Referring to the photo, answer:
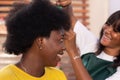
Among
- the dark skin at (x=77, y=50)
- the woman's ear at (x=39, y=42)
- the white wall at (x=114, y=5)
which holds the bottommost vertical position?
the dark skin at (x=77, y=50)

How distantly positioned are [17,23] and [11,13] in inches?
2.7

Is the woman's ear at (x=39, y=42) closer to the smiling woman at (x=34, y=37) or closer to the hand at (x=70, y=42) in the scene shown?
the smiling woman at (x=34, y=37)

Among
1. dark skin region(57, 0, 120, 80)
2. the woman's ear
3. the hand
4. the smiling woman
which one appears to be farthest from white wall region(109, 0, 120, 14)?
the woman's ear

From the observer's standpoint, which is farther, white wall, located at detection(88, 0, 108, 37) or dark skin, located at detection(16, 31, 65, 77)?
white wall, located at detection(88, 0, 108, 37)

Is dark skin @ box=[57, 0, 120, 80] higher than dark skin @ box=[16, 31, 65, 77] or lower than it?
lower

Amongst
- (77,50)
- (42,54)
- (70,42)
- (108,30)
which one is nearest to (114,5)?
(108,30)

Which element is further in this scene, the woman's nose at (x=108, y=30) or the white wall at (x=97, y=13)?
the white wall at (x=97, y=13)

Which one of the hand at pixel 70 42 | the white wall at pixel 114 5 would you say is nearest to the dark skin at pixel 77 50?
the hand at pixel 70 42

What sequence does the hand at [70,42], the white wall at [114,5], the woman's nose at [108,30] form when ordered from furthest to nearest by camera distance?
the white wall at [114,5] < the woman's nose at [108,30] < the hand at [70,42]

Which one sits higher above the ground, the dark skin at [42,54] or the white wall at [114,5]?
the dark skin at [42,54]

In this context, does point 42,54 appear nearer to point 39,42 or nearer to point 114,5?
point 39,42

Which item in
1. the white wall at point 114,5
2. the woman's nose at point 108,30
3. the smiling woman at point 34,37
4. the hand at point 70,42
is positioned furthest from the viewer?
the white wall at point 114,5

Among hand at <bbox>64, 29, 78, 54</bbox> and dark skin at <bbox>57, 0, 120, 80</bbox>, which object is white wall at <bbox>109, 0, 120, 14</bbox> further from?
hand at <bbox>64, 29, 78, 54</bbox>

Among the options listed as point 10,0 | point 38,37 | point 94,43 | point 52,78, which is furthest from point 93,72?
point 10,0
